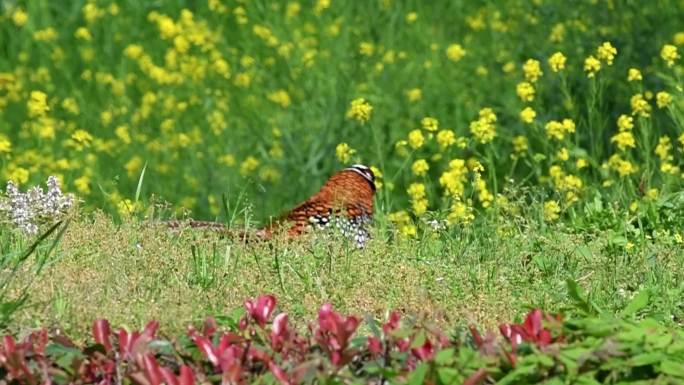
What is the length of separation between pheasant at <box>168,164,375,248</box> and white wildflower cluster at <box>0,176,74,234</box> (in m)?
0.45

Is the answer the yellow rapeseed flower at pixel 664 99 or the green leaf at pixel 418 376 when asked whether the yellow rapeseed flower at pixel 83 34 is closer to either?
the yellow rapeseed flower at pixel 664 99

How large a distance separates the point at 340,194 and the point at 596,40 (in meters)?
2.85

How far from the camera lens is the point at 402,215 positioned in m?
7.37

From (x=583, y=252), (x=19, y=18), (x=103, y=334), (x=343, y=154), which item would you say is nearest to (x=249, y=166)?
(x=343, y=154)

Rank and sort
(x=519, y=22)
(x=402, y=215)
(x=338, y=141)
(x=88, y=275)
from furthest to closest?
(x=519, y=22) < (x=338, y=141) < (x=402, y=215) < (x=88, y=275)

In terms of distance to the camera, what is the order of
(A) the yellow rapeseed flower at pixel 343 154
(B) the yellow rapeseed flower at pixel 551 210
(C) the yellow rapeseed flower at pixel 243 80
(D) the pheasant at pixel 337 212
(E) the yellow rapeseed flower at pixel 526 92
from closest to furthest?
(D) the pheasant at pixel 337 212, (B) the yellow rapeseed flower at pixel 551 210, (A) the yellow rapeseed flower at pixel 343 154, (E) the yellow rapeseed flower at pixel 526 92, (C) the yellow rapeseed flower at pixel 243 80

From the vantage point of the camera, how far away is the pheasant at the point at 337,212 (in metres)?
6.16

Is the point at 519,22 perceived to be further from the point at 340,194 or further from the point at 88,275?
the point at 88,275

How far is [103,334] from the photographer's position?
4.06 m

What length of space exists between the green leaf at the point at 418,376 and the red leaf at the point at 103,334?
79cm

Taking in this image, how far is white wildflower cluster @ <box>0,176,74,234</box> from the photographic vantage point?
5.84 m

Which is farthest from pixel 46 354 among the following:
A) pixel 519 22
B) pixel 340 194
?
pixel 519 22

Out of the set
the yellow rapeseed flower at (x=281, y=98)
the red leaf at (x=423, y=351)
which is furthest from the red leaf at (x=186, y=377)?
the yellow rapeseed flower at (x=281, y=98)

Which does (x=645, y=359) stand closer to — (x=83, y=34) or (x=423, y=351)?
(x=423, y=351)
